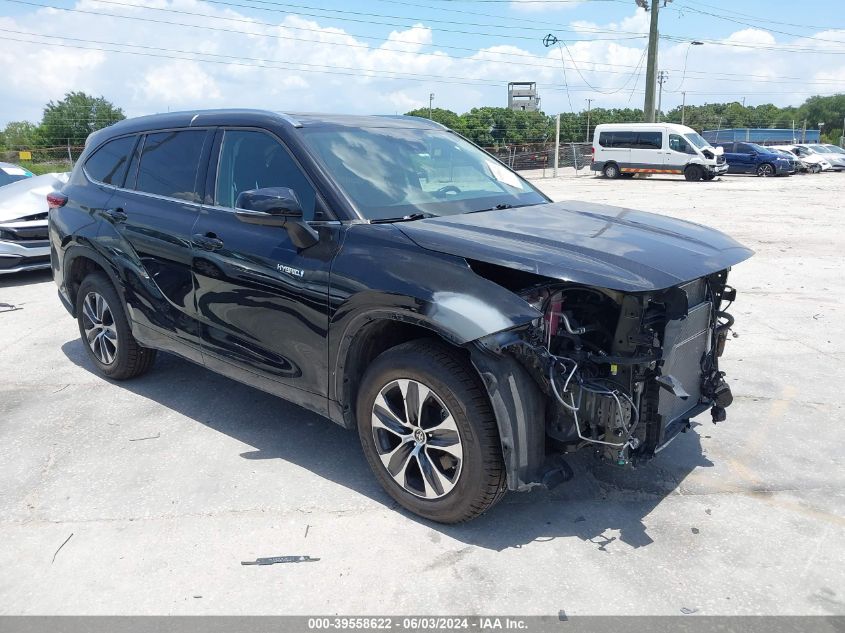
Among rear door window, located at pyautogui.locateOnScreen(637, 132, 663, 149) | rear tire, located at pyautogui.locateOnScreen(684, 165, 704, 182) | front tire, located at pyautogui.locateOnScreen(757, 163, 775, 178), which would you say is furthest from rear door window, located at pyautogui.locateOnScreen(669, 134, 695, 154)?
front tire, located at pyautogui.locateOnScreen(757, 163, 775, 178)

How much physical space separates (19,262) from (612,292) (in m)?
8.51

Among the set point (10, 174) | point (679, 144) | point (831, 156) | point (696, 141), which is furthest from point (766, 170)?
point (10, 174)

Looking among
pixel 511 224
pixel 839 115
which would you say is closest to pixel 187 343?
pixel 511 224

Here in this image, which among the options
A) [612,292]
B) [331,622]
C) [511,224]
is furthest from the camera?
[511,224]

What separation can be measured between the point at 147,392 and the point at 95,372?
786mm

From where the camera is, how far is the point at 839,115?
359ft

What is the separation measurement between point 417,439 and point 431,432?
11 centimetres

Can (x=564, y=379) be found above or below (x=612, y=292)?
below

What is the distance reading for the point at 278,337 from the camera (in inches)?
150

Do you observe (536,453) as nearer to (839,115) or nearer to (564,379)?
(564,379)

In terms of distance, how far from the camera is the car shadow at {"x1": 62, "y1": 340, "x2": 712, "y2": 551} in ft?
11.0

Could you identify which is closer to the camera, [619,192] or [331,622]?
[331,622]

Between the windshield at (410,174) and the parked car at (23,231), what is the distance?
634 cm

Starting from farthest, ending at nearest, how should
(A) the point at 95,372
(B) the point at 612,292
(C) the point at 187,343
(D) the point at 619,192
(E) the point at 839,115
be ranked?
(E) the point at 839,115, (D) the point at 619,192, (A) the point at 95,372, (C) the point at 187,343, (B) the point at 612,292
